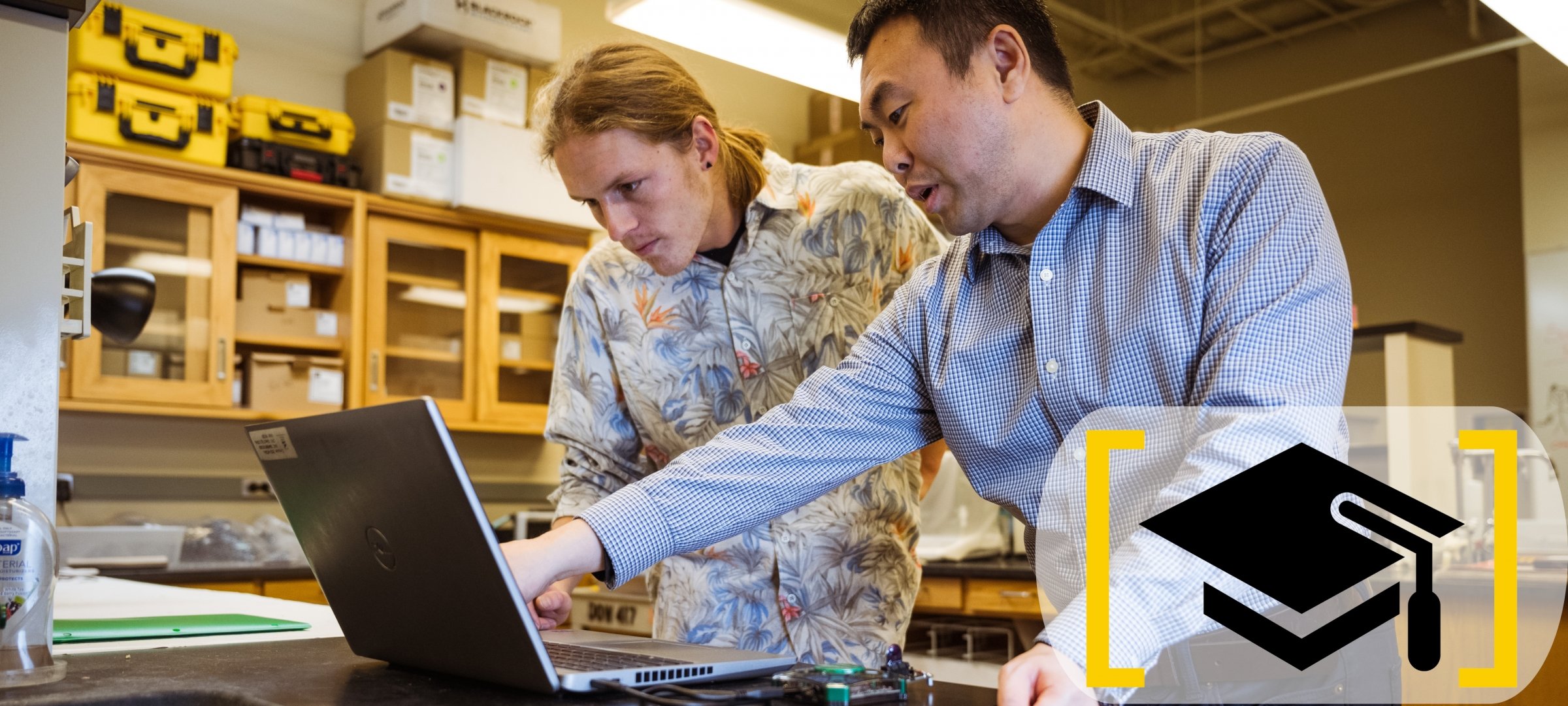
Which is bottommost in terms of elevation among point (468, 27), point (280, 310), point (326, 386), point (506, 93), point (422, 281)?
point (326, 386)

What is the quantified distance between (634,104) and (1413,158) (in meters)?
5.97

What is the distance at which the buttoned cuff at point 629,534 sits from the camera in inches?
42.0

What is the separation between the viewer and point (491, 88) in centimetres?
415

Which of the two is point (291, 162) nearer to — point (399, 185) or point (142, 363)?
point (399, 185)

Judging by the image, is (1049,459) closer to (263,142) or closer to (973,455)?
(973,455)

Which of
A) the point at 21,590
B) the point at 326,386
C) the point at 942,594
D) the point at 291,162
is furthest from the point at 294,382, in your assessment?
the point at 21,590

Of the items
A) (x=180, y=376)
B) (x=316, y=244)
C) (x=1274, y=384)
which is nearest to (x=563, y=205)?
→ (x=316, y=244)

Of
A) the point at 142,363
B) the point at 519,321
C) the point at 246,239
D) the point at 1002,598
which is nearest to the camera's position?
the point at 1002,598

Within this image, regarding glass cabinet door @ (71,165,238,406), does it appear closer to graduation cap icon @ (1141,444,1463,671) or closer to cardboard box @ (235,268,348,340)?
cardboard box @ (235,268,348,340)

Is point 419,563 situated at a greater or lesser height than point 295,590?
greater

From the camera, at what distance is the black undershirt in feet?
5.19

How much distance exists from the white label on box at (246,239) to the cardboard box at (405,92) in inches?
21.9

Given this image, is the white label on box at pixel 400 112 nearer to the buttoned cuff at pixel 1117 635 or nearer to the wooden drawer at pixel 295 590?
→ the wooden drawer at pixel 295 590

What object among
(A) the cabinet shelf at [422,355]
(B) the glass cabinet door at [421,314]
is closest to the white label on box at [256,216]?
(B) the glass cabinet door at [421,314]
